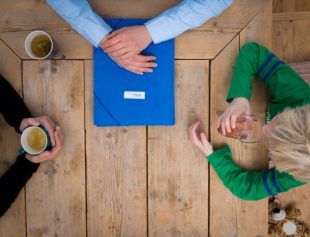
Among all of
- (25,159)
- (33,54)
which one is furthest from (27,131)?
(33,54)

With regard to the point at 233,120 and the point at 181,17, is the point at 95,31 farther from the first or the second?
the point at 233,120

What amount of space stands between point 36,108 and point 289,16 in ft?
3.66

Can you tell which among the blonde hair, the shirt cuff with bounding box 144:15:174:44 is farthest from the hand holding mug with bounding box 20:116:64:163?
the blonde hair

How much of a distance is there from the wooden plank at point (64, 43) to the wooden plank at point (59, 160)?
0.10ft

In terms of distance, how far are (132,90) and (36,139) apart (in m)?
0.33

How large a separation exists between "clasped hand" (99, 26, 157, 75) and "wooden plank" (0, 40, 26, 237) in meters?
0.30

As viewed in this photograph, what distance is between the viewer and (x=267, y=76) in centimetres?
98

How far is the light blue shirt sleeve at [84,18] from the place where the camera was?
917mm

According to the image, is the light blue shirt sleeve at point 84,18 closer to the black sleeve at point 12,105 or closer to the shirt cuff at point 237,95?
the black sleeve at point 12,105

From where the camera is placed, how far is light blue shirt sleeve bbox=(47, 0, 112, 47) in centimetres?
92

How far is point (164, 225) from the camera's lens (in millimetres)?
1023

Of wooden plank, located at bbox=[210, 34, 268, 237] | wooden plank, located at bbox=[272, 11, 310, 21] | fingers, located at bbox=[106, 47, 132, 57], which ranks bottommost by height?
wooden plank, located at bbox=[210, 34, 268, 237]

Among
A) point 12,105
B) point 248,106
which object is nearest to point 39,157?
point 12,105

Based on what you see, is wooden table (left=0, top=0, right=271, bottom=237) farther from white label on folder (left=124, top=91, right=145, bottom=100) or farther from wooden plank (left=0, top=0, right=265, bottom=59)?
white label on folder (left=124, top=91, right=145, bottom=100)
